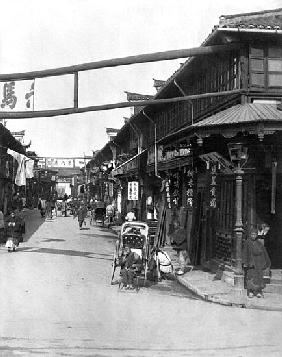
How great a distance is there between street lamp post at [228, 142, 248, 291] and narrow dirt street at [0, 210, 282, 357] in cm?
157

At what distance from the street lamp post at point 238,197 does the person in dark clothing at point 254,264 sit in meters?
0.37

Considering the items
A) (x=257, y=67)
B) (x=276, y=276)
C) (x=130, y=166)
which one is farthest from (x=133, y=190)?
(x=276, y=276)

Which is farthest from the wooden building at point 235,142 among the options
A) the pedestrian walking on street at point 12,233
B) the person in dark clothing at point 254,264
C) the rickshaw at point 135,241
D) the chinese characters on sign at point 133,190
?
the chinese characters on sign at point 133,190

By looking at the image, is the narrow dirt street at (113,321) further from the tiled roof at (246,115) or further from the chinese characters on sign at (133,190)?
the chinese characters on sign at (133,190)

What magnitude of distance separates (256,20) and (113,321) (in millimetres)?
10173

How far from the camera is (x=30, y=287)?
13555mm

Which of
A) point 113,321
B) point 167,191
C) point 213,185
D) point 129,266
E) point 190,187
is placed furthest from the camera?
point 167,191

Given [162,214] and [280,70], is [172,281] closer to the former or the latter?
[280,70]

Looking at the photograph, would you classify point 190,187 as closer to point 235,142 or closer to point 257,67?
point 235,142

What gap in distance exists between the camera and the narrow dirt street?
26.0ft

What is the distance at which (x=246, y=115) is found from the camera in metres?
13.5

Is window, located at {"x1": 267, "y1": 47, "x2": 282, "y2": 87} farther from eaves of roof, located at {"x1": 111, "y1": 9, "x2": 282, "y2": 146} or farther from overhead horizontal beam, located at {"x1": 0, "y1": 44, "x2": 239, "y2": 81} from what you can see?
overhead horizontal beam, located at {"x1": 0, "y1": 44, "x2": 239, "y2": 81}

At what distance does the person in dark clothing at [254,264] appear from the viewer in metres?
12.8

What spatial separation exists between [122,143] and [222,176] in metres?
28.3
